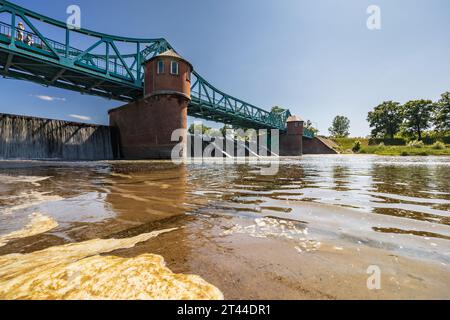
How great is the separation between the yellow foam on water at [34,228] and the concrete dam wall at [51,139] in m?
18.3

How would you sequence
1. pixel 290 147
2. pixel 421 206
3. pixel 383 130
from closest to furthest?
pixel 421 206
pixel 290 147
pixel 383 130

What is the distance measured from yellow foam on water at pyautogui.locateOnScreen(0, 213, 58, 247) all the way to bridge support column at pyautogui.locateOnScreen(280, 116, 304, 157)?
163 ft

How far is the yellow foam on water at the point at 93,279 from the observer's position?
40.7 inches

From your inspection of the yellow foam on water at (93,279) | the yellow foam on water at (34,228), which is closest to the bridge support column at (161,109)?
the yellow foam on water at (34,228)

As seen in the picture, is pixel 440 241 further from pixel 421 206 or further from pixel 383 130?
pixel 383 130

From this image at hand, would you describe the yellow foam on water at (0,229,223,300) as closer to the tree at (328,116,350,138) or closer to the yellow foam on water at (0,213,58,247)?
the yellow foam on water at (0,213,58,247)

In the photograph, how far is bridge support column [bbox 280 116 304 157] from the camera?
A: 163ft

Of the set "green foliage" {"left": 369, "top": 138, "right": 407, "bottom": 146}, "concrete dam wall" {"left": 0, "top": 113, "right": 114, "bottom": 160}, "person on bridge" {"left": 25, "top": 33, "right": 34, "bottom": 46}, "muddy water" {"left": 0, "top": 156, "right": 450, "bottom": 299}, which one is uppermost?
"person on bridge" {"left": 25, "top": 33, "right": 34, "bottom": 46}

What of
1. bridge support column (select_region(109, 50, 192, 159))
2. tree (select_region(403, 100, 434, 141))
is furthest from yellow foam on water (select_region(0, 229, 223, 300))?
tree (select_region(403, 100, 434, 141))

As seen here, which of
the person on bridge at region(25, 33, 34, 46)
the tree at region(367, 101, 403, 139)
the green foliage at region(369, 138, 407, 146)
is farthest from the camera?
the tree at region(367, 101, 403, 139)

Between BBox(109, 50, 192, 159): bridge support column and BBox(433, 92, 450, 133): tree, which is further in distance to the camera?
BBox(433, 92, 450, 133): tree

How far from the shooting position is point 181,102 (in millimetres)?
19938
